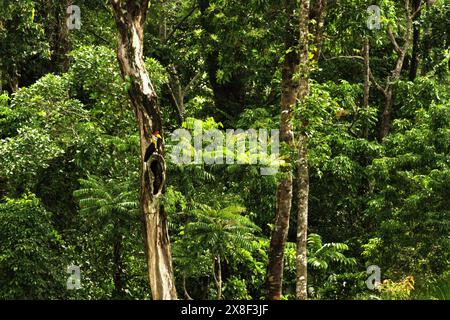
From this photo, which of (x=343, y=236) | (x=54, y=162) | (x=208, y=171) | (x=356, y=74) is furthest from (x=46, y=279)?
(x=356, y=74)

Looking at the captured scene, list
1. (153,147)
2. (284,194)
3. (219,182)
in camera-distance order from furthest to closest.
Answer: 1. (219,182)
2. (284,194)
3. (153,147)

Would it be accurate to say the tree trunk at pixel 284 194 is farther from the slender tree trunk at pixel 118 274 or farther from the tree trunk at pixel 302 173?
the slender tree trunk at pixel 118 274

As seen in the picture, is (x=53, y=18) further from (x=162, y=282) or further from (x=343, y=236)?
(x=162, y=282)

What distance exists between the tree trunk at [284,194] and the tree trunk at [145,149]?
2.16 meters

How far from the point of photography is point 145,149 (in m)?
10.9

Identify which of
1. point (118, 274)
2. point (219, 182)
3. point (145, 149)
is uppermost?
point (145, 149)

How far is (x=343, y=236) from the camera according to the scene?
59.4ft

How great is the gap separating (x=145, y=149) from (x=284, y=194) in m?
2.63

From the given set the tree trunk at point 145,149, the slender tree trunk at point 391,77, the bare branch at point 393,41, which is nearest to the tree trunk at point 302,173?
the tree trunk at point 145,149

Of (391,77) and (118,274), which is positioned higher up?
(391,77)

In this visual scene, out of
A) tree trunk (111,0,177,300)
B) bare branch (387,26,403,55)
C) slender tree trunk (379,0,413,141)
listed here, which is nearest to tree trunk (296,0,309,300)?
tree trunk (111,0,177,300)

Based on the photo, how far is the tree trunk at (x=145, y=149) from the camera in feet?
35.6

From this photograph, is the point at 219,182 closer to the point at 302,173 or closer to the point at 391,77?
the point at 302,173

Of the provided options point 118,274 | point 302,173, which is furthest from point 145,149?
point 118,274
